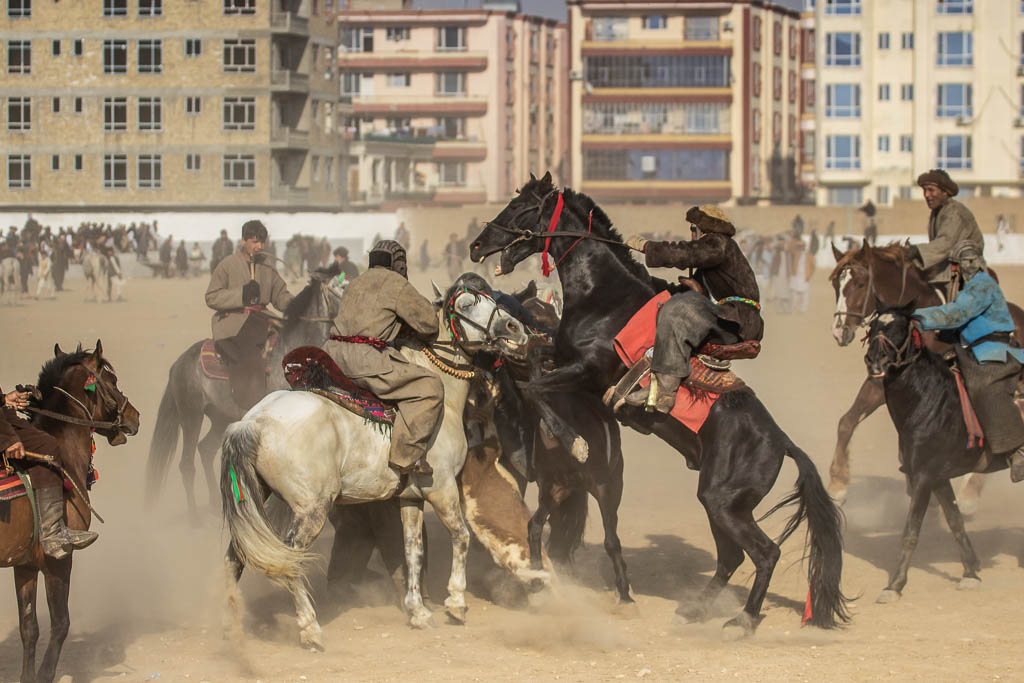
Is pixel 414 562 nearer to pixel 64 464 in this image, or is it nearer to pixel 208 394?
pixel 64 464

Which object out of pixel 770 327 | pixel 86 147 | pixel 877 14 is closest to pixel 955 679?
pixel 770 327

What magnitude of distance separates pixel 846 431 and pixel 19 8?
4382 cm

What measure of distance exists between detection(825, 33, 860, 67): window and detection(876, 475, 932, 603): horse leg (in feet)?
228

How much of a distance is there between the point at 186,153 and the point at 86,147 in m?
4.65

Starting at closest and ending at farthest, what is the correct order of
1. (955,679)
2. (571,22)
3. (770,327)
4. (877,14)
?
1. (955,679)
2. (770,327)
3. (877,14)
4. (571,22)

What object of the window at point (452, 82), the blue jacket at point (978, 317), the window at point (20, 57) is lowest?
the blue jacket at point (978, 317)

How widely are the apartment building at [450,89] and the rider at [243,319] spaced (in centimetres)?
7218

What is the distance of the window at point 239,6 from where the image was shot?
199 feet

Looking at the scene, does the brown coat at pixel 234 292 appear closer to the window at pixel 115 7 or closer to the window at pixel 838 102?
the window at pixel 115 7

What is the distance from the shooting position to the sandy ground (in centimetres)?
855

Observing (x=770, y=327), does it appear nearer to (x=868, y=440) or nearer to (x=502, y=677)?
(x=868, y=440)

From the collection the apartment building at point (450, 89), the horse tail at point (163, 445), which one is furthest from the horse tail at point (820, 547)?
the apartment building at point (450, 89)

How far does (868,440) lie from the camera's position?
1783cm

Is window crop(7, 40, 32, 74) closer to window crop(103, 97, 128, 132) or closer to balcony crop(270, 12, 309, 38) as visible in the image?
window crop(103, 97, 128, 132)
